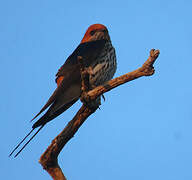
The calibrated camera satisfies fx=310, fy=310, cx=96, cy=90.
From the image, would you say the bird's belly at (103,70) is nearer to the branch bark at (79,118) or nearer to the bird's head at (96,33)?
the branch bark at (79,118)

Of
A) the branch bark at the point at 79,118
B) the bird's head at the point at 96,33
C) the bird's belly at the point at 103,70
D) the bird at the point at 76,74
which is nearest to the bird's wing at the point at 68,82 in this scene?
the bird at the point at 76,74

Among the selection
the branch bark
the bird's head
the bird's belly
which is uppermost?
the bird's head

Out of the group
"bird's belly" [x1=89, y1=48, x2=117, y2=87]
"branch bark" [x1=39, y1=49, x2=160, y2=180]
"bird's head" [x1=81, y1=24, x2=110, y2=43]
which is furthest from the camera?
"bird's head" [x1=81, y1=24, x2=110, y2=43]

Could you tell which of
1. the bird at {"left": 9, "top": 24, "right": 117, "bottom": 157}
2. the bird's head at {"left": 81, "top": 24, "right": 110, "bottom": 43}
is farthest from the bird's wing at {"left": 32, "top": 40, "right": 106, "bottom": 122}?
the bird's head at {"left": 81, "top": 24, "right": 110, "bottom": 43}

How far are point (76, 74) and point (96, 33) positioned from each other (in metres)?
1.21

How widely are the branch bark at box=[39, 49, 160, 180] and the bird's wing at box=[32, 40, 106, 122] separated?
410mm

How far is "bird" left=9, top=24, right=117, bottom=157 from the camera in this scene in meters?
4.29

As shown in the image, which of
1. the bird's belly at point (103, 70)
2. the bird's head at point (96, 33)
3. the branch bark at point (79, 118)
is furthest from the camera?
the bird's head at point (96, 33)

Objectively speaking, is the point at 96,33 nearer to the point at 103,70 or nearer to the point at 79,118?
Answer: the point at 103,70

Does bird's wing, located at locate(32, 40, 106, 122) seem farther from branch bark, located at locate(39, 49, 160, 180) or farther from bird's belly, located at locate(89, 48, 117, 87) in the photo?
branch bark, located at locate(39, 49, 160, 180)

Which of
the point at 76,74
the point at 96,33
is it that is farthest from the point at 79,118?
the point at 96,33

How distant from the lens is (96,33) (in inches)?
210

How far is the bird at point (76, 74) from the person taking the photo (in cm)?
429

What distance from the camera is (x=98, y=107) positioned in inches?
165
